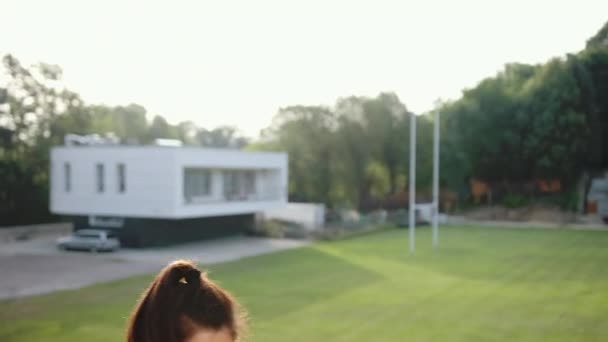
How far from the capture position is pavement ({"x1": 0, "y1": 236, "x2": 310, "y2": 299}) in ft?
53.4

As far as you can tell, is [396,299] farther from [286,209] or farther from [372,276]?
[286,209]

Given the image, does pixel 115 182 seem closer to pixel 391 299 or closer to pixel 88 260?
pixel 88 260

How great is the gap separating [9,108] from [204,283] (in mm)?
28043

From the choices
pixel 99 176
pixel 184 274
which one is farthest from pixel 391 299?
pixel 99 176

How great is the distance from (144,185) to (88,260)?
4.29 m

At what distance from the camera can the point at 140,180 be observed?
23.8 meters

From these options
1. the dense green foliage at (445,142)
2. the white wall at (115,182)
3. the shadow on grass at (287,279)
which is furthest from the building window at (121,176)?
the dense green foliage at (445,142)

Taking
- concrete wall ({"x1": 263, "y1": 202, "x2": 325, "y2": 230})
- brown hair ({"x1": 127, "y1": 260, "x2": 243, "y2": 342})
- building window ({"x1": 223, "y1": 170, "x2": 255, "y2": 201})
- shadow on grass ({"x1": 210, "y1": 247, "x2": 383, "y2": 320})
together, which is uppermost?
brown hair ({"x1": 127, "y1": 260, "x2": 243, "y2": 342})

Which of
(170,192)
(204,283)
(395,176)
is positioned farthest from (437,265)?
(395,176)

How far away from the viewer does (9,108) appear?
87.7ft

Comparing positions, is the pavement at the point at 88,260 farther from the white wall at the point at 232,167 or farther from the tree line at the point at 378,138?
the tree line at the point at 378,138

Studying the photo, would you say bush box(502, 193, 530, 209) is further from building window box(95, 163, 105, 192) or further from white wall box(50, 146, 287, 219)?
building window box(95, 163, 105, 192)

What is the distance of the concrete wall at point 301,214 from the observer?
30.2 metres

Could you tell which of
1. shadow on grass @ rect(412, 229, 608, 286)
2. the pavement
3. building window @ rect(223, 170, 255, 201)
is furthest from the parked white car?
shadow on grass @ rect(412, 229, 608, 286)
